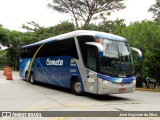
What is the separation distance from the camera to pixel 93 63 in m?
13.6

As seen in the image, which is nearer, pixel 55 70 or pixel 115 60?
pixel 115 60

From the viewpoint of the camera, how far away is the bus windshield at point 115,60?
13.3m

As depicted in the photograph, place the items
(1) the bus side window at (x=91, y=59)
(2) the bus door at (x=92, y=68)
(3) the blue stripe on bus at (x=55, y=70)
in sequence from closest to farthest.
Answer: (2) the bus door at (x=92, y=68) → (1) the bus side window at (x=91, y=59) → (3) the blue stripe on bus at (x=55, y=70)

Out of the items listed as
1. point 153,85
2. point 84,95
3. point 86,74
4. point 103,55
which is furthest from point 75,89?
point 153,85

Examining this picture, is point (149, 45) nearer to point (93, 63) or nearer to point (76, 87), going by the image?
point (76, 87)

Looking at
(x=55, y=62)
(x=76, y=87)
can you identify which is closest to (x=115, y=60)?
(x=76, y=87)

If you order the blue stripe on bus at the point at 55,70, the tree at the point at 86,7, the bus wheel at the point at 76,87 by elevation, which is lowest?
the bus wheel at the point at 76,87

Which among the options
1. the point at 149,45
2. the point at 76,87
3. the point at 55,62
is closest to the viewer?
the point at 76,87

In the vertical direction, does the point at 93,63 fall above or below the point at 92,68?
above

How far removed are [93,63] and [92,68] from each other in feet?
0.80

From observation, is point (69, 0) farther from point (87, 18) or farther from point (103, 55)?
point (103, 55)

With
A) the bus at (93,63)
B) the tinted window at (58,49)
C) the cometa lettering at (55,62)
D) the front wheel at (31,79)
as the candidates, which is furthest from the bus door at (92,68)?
the front wheel at (31,79)

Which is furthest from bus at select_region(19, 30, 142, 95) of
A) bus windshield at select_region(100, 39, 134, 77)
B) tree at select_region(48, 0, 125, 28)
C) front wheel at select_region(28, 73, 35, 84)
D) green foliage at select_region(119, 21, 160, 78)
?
tree at select_region(48, 0, 125, 28)

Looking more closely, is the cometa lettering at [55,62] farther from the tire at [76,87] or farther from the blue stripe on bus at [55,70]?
the tire at [76,87]
